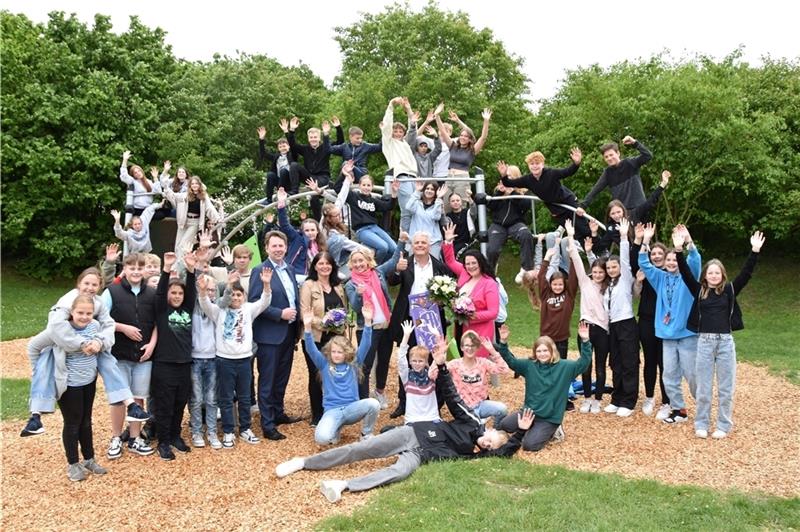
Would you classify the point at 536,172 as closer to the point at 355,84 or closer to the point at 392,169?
the point at 392,169

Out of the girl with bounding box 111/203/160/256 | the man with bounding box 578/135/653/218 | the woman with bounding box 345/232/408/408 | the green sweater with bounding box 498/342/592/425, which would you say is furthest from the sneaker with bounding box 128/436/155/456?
the man with bounding box 578/135/653/218

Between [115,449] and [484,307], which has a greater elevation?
[484,307]

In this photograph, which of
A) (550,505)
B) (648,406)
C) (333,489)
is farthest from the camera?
(648,406)

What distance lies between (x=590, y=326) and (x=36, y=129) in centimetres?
2081

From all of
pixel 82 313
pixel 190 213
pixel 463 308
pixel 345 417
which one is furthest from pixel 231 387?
pixel 190 213

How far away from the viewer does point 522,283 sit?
10727 millimetres

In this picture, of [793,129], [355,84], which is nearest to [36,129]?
[355,84]

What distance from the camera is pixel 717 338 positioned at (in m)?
8.27

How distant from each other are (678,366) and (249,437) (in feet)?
17.1

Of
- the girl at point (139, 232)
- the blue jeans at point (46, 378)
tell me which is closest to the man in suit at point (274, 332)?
the blue jeans at point (46, 378)

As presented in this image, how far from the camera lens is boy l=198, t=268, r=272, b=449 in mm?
7953

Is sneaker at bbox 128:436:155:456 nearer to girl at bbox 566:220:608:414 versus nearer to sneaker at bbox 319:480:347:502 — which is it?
sneaker at bbox 319:480:347:502

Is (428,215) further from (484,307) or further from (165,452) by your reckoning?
(165,452)

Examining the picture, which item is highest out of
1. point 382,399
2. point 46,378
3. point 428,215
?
point 428,215
